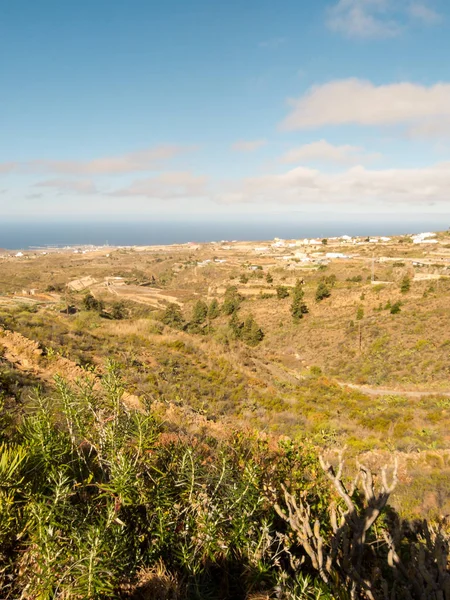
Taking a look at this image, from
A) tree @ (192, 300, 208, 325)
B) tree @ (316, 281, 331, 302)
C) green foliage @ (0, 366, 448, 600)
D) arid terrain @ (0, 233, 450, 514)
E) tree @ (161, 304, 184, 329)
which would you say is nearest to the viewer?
green foliage @ (0, 366, 448, 600)

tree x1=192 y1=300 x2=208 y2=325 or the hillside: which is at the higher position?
the hillside

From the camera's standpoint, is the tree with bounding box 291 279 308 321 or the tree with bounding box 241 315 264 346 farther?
the tree with bounding box 291 279 308 321

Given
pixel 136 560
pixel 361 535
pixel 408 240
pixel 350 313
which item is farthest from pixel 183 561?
pixel 408 240

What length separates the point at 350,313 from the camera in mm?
35312

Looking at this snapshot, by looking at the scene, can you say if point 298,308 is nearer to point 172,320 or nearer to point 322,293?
point 322,293

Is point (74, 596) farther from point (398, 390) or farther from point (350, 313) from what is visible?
point (350, 313)

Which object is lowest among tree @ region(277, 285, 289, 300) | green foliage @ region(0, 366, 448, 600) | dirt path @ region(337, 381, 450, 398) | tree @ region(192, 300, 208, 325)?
dirt path @ region(337, 381, 450, 398)

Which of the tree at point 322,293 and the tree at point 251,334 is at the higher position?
the tree at point 322,293

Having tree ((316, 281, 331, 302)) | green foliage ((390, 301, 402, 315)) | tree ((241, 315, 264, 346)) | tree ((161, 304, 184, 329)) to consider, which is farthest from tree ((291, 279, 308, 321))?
tree ((161, 304, 184, 329))

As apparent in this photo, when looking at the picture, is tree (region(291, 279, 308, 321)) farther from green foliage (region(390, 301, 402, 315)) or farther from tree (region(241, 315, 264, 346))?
green foliage (region(390, 301, 402, 315))

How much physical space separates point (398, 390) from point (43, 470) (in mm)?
22047

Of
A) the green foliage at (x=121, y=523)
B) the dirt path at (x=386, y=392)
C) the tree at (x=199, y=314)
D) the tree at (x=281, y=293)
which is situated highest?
the green foliage at (x=121, y=523)

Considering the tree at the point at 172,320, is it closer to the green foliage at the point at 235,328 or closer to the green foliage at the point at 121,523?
the green foliage at the point at 235,328

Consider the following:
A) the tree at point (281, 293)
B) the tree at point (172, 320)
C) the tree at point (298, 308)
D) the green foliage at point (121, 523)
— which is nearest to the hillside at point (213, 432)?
the green foliage at point (121, 523)
